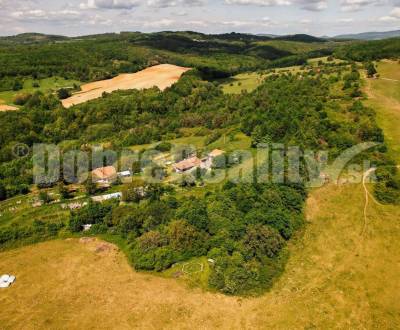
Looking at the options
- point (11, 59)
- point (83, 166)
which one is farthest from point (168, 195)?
point (11, 59)

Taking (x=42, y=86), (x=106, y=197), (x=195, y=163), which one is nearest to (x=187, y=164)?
(x=195, y=163)

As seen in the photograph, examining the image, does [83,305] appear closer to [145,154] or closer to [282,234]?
[282,234]

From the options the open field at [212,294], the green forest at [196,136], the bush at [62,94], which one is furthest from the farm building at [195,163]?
the bush at [62,94]

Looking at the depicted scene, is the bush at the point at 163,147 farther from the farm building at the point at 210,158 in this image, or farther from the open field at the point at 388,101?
the open field at the point at 388,101

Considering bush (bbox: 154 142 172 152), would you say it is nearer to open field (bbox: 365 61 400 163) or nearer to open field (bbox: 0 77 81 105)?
open field (bbox: 365 61 400 163)

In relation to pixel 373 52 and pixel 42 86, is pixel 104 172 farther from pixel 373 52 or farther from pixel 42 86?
pixel 373 52

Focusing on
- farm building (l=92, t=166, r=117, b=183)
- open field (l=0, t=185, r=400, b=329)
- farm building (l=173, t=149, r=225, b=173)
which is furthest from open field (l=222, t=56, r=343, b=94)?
open field (l=0, t=185, r=400, b=329)
